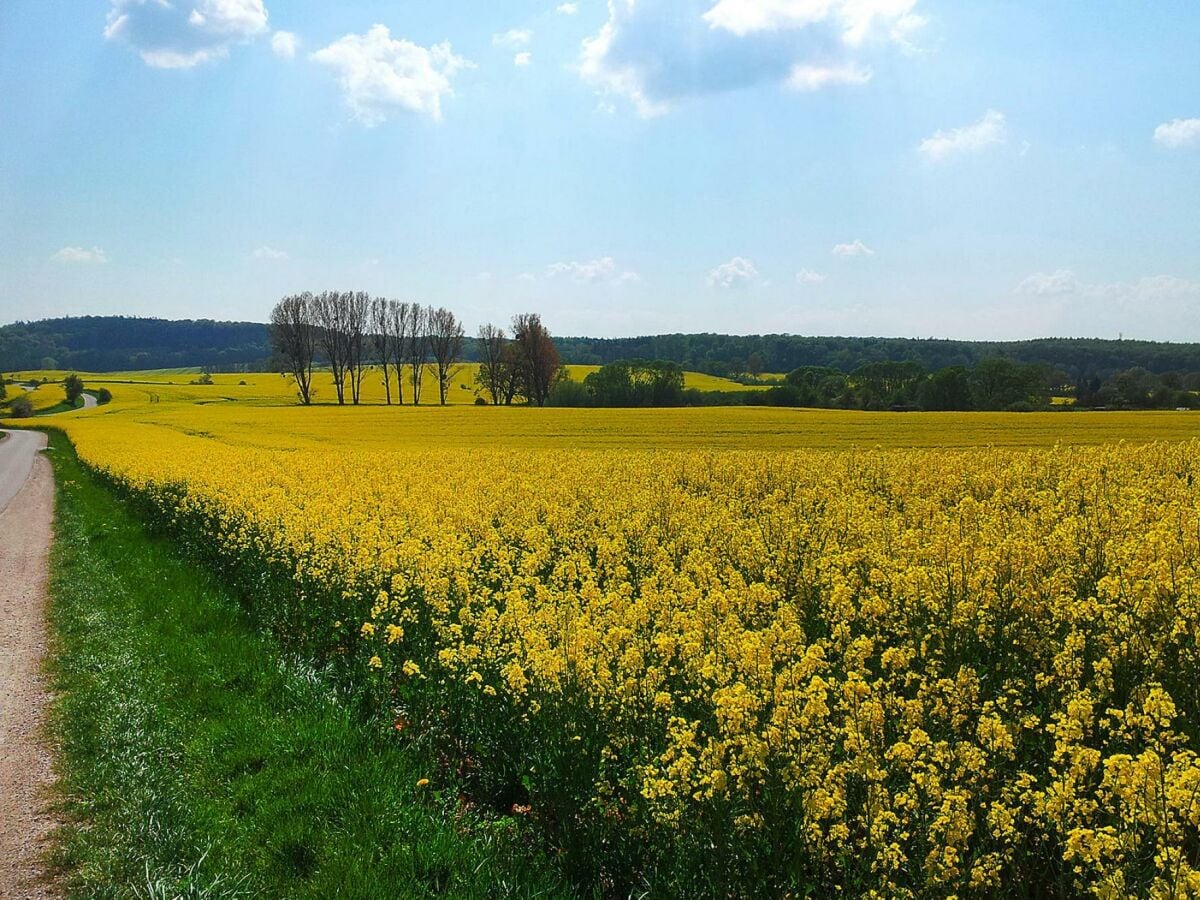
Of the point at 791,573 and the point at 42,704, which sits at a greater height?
the point at 791,573

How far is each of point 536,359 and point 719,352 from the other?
53.5m

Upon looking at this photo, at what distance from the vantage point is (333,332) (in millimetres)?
83812

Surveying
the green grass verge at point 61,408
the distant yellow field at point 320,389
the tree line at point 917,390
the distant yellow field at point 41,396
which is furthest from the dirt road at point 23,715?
the distant yellow field at point 41,396

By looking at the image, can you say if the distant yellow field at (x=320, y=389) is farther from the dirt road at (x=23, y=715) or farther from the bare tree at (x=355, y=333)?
the dirt road at (x=23, y=715)

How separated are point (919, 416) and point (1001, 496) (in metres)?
23.6

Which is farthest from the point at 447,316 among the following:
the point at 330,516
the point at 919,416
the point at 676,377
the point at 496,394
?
the point at 330,516

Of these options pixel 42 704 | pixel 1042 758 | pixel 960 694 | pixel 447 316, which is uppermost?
pixel 447 316

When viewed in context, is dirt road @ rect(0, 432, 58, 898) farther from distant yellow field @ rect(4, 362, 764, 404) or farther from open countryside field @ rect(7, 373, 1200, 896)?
distant yellow field @ rect(4, 362, 764, 404)

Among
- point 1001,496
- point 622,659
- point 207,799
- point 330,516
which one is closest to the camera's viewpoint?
point 622,659

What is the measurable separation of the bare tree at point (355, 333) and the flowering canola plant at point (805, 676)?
250ft

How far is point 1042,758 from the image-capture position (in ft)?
14.3

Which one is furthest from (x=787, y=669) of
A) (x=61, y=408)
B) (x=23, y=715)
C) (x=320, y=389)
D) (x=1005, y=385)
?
(x=61, y=408)

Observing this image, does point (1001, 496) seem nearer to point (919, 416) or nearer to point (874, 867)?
point (874, 867)

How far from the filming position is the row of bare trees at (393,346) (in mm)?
77812
